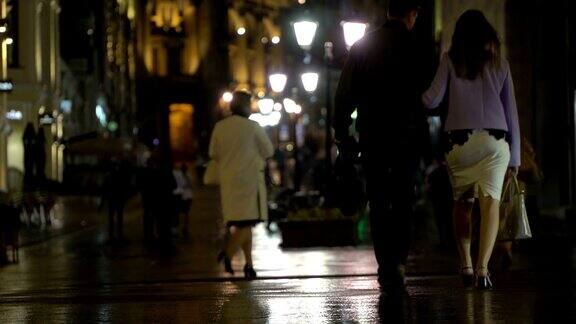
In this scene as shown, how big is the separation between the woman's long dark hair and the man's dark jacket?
41 cm

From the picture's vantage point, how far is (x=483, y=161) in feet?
31.2

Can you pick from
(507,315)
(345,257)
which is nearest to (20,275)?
(345,257)

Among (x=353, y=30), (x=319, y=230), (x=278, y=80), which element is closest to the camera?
(x=319, y=230)

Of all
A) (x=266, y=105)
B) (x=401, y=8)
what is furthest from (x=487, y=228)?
(x=266, y=105)

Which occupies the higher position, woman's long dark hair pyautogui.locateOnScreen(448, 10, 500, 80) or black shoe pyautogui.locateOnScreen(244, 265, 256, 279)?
woman's long dark hair pyautogui.locateOnScreen(448, 10, 500, 80)

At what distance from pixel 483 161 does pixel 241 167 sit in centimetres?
420

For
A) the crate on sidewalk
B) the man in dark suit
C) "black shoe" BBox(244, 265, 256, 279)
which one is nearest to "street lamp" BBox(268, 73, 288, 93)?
the crate on sidewalk

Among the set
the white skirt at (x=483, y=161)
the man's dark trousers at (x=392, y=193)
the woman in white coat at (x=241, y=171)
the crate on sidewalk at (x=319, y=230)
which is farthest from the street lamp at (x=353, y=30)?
the white skirt at (x=483, y=161)

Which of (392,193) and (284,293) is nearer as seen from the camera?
(392,193)

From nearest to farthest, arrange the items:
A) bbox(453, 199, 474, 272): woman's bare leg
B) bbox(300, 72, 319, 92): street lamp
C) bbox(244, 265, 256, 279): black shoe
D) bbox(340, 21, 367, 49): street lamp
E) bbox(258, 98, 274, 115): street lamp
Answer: bbox(453, 199, 474, 272): woman's bare leg, bbox(244, 265, 256, 279): black shoe, bbox(340, 21, 367, 49): street lamp, bbox(300, 72, 319, 92): street lamp, bbox(258, 98, 274, 115): street lamp

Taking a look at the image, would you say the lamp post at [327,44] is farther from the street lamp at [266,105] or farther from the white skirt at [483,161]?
the white skirt at [483,161]

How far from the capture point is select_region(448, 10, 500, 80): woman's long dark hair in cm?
950

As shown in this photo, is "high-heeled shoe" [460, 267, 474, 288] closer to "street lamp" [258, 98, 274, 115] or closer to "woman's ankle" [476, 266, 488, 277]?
"woman's ankle" [476, 266, 488, 277]

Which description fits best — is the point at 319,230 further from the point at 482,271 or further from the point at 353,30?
the point at 482,271
